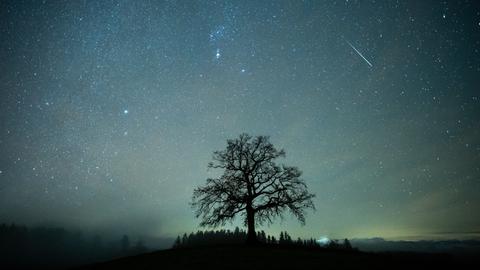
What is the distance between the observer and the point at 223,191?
29.8 m

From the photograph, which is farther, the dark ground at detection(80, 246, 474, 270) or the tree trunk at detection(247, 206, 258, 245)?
the tree trunk at detection(247, 206, 258, 245)

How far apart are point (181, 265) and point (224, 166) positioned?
577 inches

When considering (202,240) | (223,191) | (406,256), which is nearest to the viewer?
(406,256)

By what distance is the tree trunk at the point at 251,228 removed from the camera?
90.3 ft

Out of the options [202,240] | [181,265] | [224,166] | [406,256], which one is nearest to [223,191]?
[224,166]

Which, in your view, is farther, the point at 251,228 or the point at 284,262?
the point at 251,228

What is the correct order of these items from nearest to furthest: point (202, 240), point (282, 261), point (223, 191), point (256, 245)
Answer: point (282, 261) → point (256, 245) → point (223, 191) → point (202, 240)

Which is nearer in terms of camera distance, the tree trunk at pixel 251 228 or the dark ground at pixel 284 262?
the dark ground at pixel 284 262

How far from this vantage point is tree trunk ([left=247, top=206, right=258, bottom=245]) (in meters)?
27.5

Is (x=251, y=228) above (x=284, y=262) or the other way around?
above

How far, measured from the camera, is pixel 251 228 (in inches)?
1135

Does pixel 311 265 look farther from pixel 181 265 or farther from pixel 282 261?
pixel 181 265

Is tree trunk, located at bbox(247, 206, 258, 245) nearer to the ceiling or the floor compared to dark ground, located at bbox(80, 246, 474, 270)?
nearer to the ceiling

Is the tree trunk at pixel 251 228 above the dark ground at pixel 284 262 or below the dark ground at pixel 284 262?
above
